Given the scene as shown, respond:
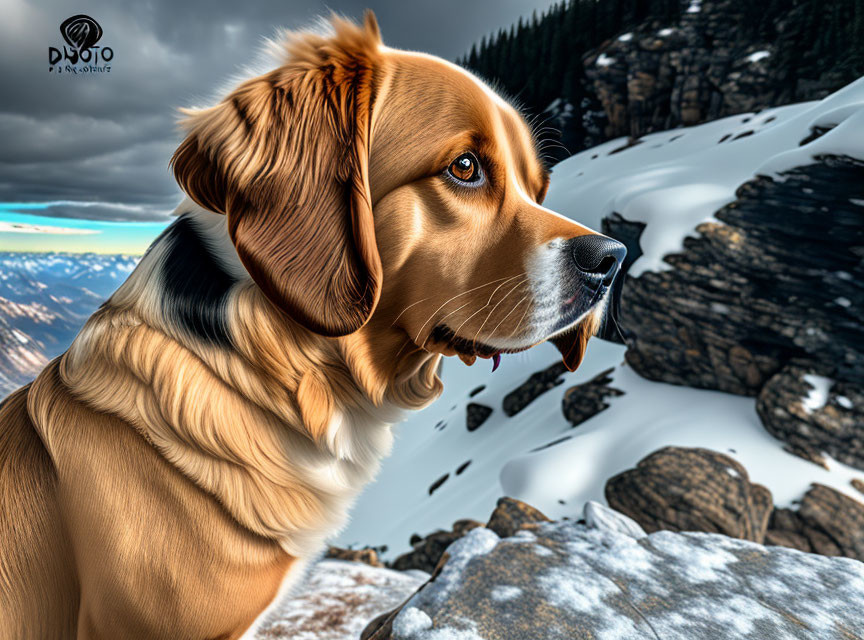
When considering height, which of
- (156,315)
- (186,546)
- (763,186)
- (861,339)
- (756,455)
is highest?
(156,315)

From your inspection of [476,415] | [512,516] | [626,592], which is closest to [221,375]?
[626,592]

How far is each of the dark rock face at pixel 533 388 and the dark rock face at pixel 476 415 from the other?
41cm

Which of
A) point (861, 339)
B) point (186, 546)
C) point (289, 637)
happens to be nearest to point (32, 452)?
point (186, 546)

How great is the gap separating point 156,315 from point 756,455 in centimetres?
568

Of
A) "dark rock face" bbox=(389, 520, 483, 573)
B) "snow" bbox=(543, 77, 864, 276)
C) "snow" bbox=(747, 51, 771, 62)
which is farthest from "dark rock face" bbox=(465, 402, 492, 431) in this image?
"snow" bbox=(747, 51, 771, 62)

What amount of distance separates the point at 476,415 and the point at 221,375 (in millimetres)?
8653

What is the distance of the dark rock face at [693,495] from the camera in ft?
14.1

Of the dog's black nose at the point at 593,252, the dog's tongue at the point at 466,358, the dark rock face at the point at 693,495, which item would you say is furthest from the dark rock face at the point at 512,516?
the dog's black nose at the point at 593,252

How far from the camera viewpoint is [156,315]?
1.34m

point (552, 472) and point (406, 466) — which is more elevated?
point (552, 472)

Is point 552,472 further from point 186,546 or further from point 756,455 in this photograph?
point 186,546

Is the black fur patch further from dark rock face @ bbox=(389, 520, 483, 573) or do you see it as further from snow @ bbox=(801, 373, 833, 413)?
snow @ bbox=(801, 373, 833, 413)

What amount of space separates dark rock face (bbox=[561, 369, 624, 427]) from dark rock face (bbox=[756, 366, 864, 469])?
1889 mm

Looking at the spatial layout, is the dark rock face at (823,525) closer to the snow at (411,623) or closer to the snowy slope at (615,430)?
the snowy slope at (615,430)
